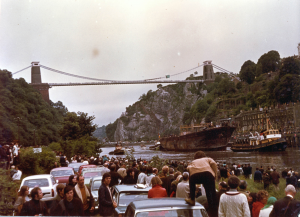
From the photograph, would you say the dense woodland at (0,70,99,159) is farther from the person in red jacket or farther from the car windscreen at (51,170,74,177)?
the person in red jacket

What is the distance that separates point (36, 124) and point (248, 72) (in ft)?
269

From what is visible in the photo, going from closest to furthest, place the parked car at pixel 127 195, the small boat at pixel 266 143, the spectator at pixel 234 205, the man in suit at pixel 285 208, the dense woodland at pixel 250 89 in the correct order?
1. the man in suit at pixel 285 208
2. the spectator at pixel 234 205
3. the parked car at pixel 127 195
4. the small boat at pixel 266 143
5. the dense woodland at pixel 250 89

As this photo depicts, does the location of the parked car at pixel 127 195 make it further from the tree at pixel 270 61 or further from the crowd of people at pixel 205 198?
the tree at pixel 270 61

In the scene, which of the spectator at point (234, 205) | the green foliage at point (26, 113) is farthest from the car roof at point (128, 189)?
the green foliage at point (26, 113)

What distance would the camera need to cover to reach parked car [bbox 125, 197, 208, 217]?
4.25 m

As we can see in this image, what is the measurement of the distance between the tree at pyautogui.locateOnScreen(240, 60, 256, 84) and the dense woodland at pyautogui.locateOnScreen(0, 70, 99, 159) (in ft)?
238

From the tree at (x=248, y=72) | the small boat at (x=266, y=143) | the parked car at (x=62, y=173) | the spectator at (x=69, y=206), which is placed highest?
the tree at (x=248, y=72)

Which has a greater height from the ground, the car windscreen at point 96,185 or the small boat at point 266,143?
the car windscreen at point 96,185

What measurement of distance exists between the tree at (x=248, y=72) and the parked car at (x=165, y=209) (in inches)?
4775

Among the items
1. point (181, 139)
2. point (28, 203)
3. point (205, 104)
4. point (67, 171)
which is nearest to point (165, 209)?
point (28, 203)

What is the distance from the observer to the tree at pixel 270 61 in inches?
4252

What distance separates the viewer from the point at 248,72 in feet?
398

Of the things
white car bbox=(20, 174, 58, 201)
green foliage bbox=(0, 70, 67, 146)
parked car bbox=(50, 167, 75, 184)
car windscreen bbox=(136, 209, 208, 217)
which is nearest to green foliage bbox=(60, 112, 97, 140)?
green foliage bbox=(0, 70, 67, 146)

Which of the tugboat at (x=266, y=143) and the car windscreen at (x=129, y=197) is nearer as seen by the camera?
the car windscreen at (x=129, y=197)
